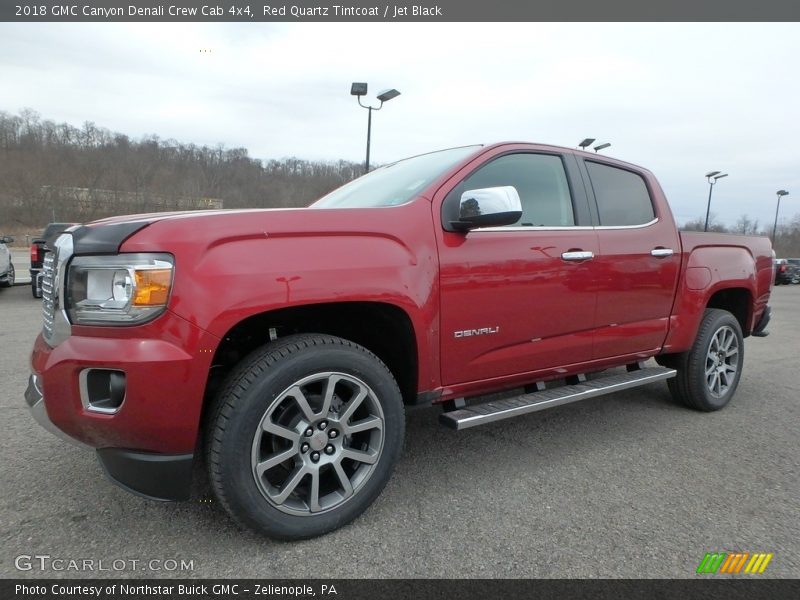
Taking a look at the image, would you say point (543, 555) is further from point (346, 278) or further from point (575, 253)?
point (575, 253)

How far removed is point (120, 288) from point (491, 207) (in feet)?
5.37

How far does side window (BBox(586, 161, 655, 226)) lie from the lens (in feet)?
11.3

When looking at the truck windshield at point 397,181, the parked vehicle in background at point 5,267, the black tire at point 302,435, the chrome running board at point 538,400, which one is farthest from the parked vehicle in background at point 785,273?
the parked vehicle in background at point 5,267

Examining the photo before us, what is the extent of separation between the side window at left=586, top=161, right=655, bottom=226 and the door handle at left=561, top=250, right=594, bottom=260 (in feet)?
1.22

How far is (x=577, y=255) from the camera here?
119 inches

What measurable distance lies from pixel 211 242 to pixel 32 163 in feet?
237

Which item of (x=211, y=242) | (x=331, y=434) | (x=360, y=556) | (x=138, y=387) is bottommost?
(x=360, y=556)

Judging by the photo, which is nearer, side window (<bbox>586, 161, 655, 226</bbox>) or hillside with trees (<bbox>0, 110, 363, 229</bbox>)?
side window (<bbox>586, 161, 655, 226</bbox>)

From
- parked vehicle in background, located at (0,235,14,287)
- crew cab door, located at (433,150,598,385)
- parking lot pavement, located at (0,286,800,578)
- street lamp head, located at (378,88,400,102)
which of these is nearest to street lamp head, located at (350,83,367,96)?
street lamp head, located at (378,88,400,102)

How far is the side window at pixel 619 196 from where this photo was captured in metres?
3.45

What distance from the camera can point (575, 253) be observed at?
119 inches

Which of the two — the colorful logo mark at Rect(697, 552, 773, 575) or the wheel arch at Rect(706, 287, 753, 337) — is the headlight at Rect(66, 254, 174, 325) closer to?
the colorful logo mark at Rect(697, 552, 773, 575)

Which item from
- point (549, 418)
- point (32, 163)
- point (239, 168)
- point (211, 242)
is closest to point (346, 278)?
point (211, 242)

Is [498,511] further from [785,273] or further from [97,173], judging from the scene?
[97,173]
